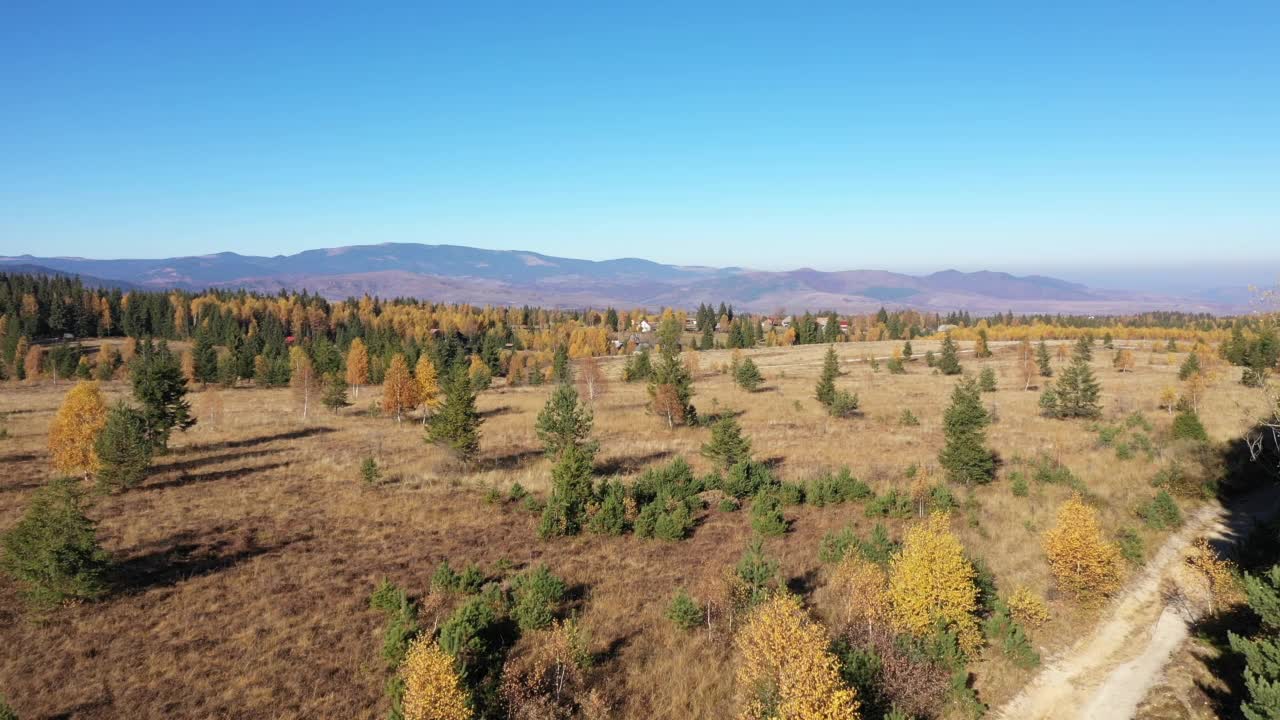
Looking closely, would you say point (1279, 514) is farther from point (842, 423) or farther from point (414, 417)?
point (414, 417)

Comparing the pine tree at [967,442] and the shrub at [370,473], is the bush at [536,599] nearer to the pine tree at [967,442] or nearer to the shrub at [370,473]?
the shrub at [370,473]

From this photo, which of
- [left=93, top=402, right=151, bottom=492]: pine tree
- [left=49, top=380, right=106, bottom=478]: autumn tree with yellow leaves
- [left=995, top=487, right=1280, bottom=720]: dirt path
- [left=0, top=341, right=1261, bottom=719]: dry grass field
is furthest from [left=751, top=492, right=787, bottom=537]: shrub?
[left=49, top=380, right=106, bottom=478]: autumn tree with yellow leaves

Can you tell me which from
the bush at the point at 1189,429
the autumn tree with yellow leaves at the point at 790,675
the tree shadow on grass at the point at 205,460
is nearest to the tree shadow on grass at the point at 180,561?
the tree shadow on grass at the point at 205,460

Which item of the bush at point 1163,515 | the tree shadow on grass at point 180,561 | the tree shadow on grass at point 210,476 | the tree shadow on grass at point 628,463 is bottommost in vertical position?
the tree shadow on grass at point 628,463

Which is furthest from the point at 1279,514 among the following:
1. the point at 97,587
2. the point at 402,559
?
the point at 97,587

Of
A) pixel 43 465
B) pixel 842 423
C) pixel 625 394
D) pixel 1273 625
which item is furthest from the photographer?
pixel 625 394

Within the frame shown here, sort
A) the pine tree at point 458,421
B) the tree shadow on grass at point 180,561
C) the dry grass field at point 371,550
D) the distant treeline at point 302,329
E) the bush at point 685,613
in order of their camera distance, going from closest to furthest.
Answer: the dry grass field at point 371,550 → the bush at point 685,613 → the tree shadow on grass at point 180,561 → the pine tree at point 458,421 → the distant treeline at point 302,329

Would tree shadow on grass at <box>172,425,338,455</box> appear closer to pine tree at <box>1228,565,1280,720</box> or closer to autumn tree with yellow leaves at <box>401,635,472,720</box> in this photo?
autumn tree with yellow leaves at <box>401,635,472,720</box>
